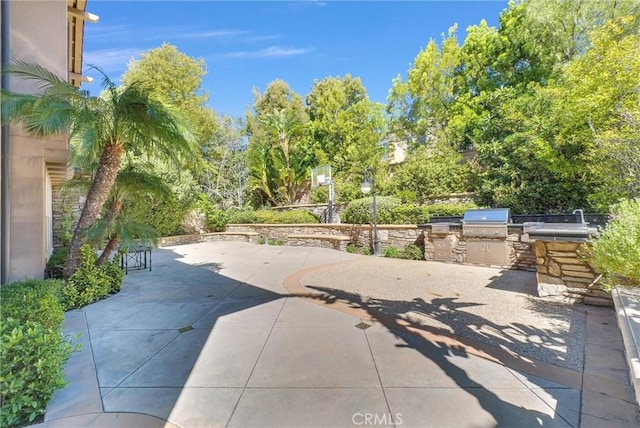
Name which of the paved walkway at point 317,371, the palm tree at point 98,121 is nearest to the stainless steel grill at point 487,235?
the paved walkway at point 317,371

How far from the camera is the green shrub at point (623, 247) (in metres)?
3.28

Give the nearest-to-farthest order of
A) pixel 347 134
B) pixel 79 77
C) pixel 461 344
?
pixel 461 344 < pixel 79 77 < pixel 347 134

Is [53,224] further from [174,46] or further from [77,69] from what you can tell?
[174,46]

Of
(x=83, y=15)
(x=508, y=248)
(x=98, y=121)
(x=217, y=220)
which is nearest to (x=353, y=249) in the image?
(x=508, y=248)

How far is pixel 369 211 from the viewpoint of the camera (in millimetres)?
11633

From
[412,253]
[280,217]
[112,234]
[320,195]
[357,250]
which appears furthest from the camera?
[320,195]

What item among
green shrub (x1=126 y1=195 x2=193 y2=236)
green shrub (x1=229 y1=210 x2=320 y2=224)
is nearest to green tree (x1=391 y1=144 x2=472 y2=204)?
green shrub (x1=229 y1=210 x2=320 y2=224)

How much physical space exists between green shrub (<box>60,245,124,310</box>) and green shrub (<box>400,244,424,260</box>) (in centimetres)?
806

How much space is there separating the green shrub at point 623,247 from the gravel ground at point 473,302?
36.9 inches

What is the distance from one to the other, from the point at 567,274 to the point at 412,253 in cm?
468

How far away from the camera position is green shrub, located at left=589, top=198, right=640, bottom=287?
3279 mm

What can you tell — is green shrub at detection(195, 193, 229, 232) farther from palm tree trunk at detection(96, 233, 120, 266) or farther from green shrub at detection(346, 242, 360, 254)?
palm tree trunk at detection(96, 233, 120, 266)

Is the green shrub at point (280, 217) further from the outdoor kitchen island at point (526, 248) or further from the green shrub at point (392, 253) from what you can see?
the outdoor kitchen island at point (526, 248)

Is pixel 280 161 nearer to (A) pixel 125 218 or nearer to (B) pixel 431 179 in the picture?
(B) pixel 431 179
